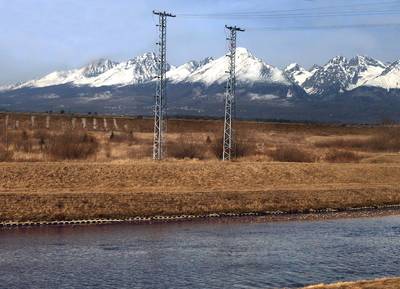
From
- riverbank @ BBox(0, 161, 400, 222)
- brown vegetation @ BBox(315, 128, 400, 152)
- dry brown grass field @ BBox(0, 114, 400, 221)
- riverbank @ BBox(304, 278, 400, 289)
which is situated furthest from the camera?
brown vegetation @ BBox(315, 128, 400, 152)

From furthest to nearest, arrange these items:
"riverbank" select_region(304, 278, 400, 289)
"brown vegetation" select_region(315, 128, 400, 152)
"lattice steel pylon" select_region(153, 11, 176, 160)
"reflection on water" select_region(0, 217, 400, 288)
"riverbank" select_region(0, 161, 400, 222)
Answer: "brown vegetation" select_region(315, 128, 400, 152), "lattice steel pylon" select_region(153, 11, 176, 160), "riverbank" select_region(0, 161, 400, 222), "reflection on water" select_region(0, 217, 400, 288), "riverbank" select_region(304, 278, 400, 289)

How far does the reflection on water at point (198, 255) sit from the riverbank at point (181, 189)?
4115 mm

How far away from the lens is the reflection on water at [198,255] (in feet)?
91.9

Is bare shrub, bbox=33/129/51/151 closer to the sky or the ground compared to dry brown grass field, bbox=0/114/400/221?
closer to the sky

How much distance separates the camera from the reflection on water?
2800 centimetres

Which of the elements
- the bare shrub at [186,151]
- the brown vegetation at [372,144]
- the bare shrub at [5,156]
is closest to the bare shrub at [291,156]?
the bare shrub at [186,151]

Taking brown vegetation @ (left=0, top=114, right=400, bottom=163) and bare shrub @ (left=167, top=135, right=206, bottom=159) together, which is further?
bare shrub @ (left=167, top=135, right=206, bottom=159)

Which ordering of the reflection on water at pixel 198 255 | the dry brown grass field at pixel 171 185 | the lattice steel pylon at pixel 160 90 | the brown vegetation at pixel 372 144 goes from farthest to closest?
the brown vegetation at pixel 372 144, the lattice steel pylon at pixel 160 90, the dry brown grass field at pixel 171 185, the reflection on water at pixel 198 255

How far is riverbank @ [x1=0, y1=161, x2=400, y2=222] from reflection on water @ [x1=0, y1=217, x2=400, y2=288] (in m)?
4.12

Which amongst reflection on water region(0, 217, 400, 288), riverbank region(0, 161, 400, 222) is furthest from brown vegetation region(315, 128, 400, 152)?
reflection on water region(0, 217, 400, 288)

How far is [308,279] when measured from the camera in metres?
28.0

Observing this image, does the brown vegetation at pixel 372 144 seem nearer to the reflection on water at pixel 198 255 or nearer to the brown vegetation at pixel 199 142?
the brown vegetation at pixel 199 142

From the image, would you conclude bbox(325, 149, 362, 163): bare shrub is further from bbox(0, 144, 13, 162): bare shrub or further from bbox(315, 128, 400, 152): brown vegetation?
bbox(0, 144, 13, 162): bare shrub

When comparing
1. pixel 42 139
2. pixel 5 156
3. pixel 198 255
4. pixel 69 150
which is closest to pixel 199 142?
pixel 42 139
